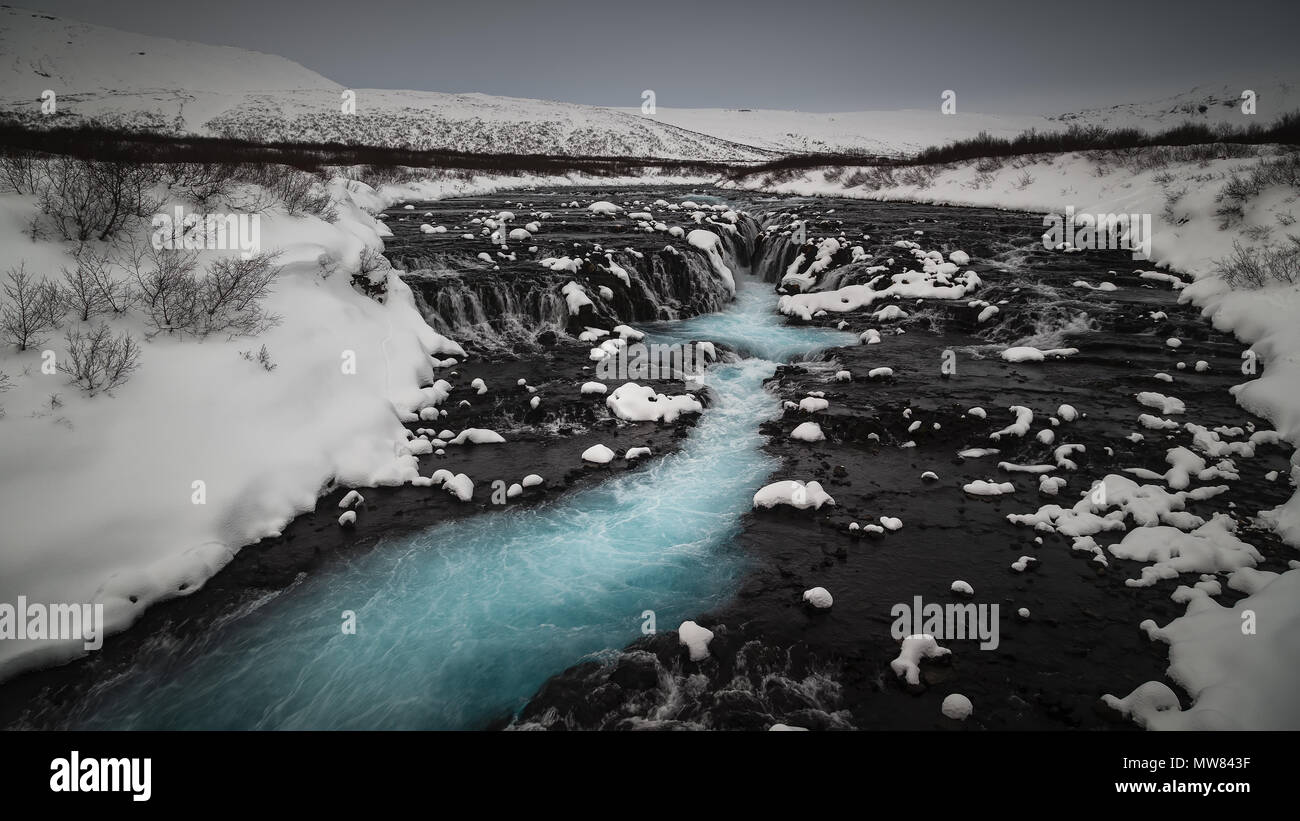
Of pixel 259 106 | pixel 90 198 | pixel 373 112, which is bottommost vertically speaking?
pixel 90 198

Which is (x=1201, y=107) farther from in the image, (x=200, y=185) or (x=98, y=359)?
(x=98, y=359)

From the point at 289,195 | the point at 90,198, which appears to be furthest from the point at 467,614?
the point at 289,195

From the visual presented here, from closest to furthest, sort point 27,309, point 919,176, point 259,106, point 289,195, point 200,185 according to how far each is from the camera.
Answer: point 27,309 → point 200,185 → point 289,195 → point 919,176 → point 259,106

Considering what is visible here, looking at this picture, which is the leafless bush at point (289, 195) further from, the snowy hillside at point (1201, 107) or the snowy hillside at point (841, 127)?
the snowy hillside at point (841, 127)

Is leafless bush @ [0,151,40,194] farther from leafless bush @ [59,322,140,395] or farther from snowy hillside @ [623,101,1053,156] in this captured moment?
snowy hillside @ [623,101,1053,156]

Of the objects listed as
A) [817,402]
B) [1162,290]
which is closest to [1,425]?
[817,402]

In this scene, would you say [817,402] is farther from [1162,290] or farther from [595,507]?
[1162,290]

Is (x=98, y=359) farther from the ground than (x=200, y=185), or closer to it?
closer to it

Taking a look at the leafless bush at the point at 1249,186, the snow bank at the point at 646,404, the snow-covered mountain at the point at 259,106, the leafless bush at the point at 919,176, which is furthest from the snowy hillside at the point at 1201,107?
the snow bank at the point at 646,404
